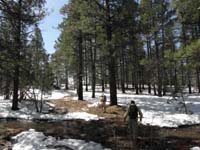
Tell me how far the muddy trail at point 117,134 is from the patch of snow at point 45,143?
1.72ft

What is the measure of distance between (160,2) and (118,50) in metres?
16.3

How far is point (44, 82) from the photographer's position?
29953mm

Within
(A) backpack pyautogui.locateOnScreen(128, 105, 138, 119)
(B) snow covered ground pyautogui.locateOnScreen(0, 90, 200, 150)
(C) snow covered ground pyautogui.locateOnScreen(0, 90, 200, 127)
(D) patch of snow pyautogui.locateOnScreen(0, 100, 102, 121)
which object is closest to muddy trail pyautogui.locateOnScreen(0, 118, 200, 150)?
(B) snow covered ground pyautogui.locateOnScreen(0, 90, 200, 150)

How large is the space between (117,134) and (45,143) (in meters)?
4.02

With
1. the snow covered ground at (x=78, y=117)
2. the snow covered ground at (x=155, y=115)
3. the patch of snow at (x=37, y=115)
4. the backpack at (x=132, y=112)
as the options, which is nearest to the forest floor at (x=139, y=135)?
the snow covered ground at (x=78, y=117)

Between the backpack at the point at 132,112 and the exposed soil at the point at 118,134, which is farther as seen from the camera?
the backpack at the point at 132,112

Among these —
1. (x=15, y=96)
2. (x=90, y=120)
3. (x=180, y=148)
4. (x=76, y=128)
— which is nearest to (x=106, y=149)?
(x=180, y=148)

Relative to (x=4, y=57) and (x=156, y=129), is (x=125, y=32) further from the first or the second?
(x=4, y=57)

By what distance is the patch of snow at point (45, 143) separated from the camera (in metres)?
14.9

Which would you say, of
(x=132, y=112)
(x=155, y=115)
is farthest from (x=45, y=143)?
(x=155, y=115)

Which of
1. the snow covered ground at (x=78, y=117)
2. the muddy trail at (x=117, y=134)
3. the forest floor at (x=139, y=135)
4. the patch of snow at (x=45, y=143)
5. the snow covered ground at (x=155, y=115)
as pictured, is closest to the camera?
the patch of snow at (x=45, y=143)

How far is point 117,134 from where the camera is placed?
60.0 feet

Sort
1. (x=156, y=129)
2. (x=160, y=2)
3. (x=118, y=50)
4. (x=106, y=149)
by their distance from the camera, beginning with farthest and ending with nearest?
(x=160, y=2), (x=118, y=50), (x=156, y=129), (x=106, y=149)

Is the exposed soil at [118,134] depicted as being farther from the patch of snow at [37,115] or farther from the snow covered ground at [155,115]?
the patch of snow at [37,115]
